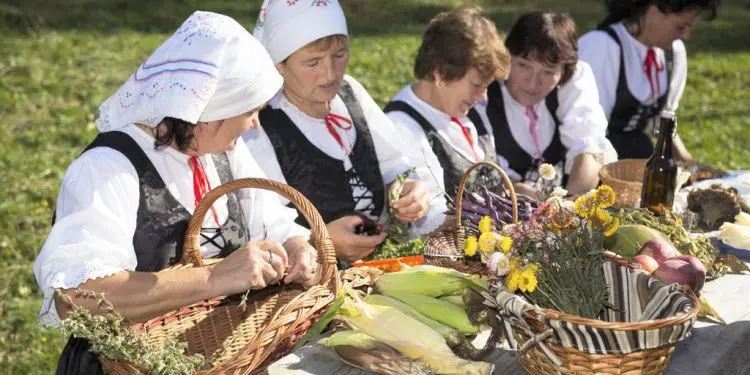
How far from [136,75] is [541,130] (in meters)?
2.41

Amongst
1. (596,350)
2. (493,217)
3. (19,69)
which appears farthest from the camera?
(19,69)

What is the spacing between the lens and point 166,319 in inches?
105

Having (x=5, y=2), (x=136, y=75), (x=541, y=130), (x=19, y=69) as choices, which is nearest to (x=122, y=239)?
(x=136, y=75)

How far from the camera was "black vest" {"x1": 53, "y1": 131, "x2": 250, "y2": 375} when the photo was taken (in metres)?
2.60

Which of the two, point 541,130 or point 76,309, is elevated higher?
point 76,309

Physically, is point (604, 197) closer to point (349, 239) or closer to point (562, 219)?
point (562, 219)

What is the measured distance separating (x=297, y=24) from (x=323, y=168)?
62cm

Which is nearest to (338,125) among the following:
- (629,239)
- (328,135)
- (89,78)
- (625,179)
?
(328,135)

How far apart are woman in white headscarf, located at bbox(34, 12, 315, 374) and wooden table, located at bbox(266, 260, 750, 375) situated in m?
0.32

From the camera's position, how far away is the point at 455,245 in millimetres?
2893

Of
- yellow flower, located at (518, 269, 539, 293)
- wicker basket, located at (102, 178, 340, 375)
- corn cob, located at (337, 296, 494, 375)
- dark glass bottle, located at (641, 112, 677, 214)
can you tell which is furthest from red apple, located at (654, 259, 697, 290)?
wicker basket, located at (102, 178, 340, 375)

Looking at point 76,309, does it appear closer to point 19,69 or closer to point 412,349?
point 412,349

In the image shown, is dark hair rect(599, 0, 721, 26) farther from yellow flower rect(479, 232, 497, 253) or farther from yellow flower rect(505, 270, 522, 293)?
yellow flower rect(505, 270, 522, 293)

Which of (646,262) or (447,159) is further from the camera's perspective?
(447,159)
